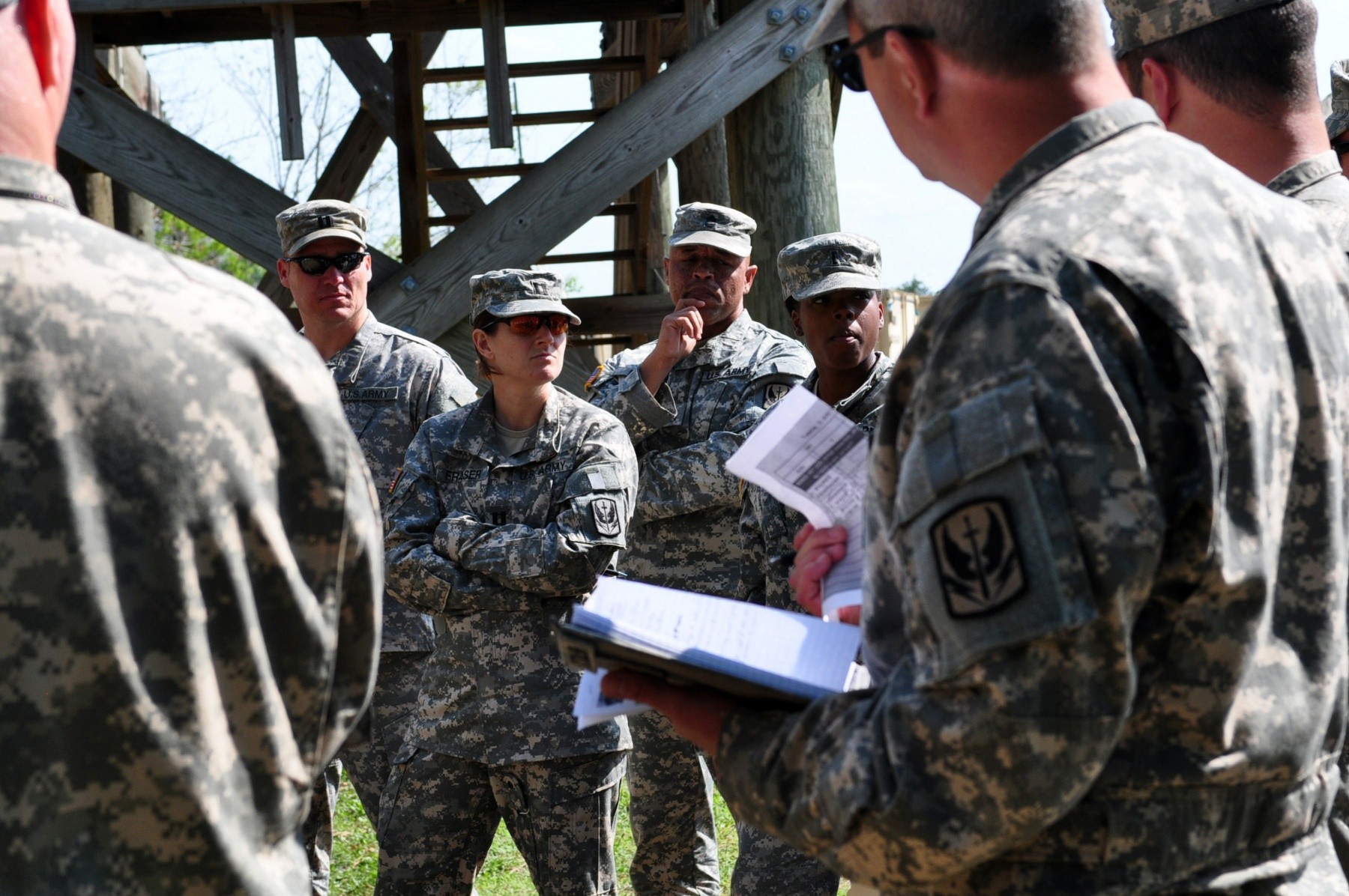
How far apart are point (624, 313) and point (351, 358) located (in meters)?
3.98

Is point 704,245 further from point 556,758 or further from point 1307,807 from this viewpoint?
point 1307,807

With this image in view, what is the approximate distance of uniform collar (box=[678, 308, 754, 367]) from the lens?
210 inches

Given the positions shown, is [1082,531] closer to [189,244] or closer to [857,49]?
[857,49]

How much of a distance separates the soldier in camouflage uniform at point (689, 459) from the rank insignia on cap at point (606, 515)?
29.5 inches

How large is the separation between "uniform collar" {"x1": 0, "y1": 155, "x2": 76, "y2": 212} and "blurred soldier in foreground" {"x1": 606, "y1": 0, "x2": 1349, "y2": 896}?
1.00 meters

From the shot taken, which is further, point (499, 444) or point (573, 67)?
point (573, 67)

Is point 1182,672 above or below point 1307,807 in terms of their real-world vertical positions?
above

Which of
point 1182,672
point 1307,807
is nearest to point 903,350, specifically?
point 1182,672

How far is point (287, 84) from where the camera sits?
6.59m

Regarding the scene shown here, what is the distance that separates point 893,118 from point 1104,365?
506 millimetres

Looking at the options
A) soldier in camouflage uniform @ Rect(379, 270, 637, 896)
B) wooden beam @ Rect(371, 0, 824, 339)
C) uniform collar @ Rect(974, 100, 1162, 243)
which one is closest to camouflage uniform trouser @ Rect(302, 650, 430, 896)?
soldier in camouflage uniform @ Rect(379, 270, 637, 896)

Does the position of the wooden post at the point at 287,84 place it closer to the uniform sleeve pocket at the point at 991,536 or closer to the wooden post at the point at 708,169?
the wooden post at the point at 708,169

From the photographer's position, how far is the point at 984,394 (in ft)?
4.87

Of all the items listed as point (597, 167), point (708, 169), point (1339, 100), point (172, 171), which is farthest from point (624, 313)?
point (1339, 100)
